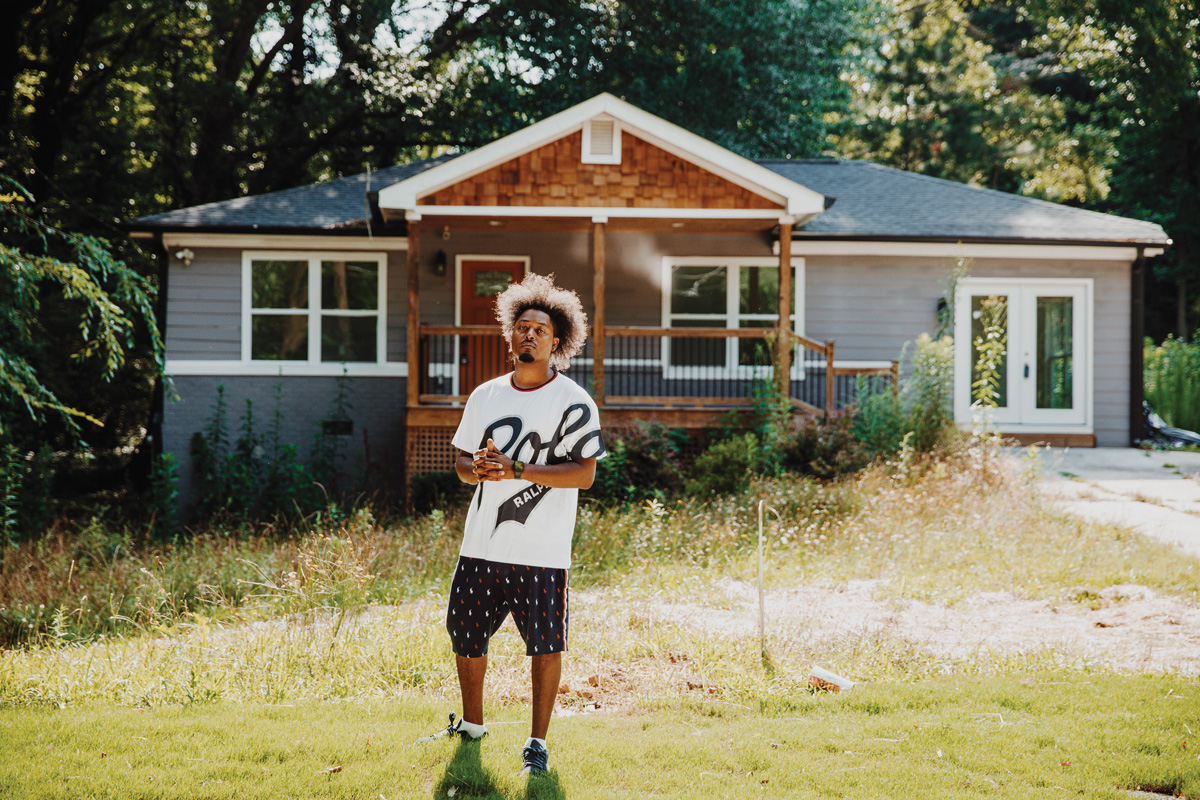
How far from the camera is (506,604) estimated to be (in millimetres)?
3391

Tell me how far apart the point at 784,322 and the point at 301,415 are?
6.50 meters

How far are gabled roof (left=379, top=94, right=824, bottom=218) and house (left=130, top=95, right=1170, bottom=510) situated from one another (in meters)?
0.95

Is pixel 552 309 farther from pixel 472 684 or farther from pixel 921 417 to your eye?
pixel 921 417

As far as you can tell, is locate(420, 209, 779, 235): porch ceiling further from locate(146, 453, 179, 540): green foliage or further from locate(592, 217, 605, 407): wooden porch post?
locate(146, 453, 179, 540): green foliage

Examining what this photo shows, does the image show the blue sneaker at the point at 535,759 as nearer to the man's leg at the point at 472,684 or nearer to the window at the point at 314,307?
the man's leg at the point at 472,684

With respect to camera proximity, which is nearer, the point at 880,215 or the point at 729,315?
the point at 729,315

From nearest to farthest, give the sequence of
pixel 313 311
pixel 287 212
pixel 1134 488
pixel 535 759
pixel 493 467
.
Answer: pixel 493 467 → pixel 535 759 → pixel 1134 488 → pixel 313 311 → pixel 287 212

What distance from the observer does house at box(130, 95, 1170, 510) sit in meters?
12.3

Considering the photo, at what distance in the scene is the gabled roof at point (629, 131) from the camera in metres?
10.3

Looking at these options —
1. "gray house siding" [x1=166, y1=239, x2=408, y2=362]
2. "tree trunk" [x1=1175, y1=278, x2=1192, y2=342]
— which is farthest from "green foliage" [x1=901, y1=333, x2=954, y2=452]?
"tree trunk" [x1=1175, y1=278, x2=1192, y2=342]

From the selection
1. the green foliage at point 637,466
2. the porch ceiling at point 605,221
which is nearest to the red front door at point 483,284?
the porch ceiling at point 605,221

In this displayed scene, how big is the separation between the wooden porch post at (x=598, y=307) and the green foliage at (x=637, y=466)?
0.61 metres

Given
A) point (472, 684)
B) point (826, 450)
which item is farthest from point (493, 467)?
point (826, 450)

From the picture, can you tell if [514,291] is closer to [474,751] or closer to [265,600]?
[474,751]
